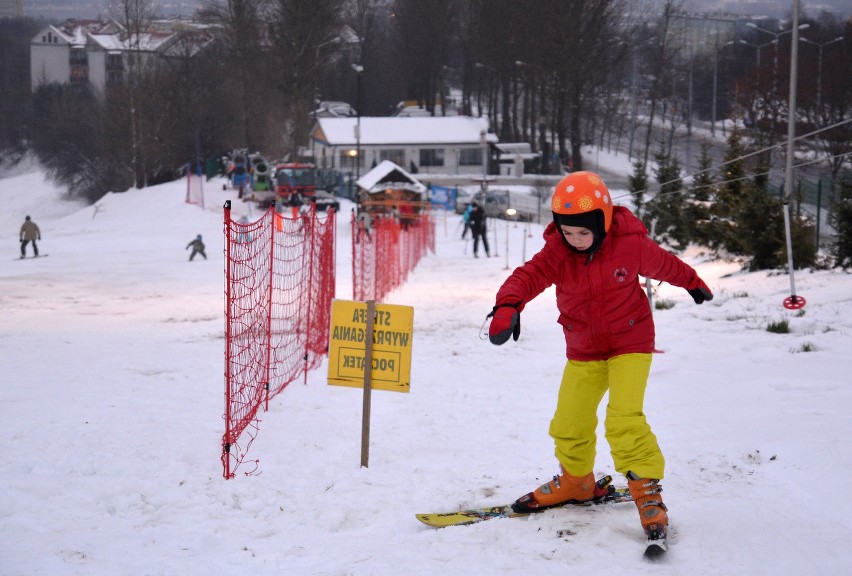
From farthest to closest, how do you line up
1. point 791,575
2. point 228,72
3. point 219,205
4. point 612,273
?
1. point 228,72
2. point 219,205
3. point 612,273
4. point 791,575

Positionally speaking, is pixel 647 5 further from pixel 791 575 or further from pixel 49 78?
pixel 791 575

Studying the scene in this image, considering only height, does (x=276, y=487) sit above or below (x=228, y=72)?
below

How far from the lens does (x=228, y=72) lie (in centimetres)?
6931

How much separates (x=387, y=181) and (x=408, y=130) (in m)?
25.5

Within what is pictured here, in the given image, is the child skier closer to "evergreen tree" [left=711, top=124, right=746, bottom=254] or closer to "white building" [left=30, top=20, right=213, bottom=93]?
"evergreen tree" [left=711, top=124, right=746, bottom=254]

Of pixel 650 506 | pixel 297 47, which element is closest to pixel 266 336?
pixel 650 506

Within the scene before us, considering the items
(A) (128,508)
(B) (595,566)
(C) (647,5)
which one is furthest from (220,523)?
(C) (647,5)

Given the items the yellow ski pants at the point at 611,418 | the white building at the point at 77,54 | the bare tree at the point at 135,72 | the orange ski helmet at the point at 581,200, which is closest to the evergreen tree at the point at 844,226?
the yellow ski pants at the point at 611,418

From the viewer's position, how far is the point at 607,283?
5.06 meters

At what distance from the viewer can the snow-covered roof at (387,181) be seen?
43.1 meters

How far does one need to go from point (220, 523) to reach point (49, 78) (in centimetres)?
9954

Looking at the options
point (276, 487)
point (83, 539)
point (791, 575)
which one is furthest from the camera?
point (276, 487)

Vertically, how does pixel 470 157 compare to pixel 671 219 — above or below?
above

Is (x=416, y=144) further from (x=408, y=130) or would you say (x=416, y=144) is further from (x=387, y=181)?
(x=387, y=181)
